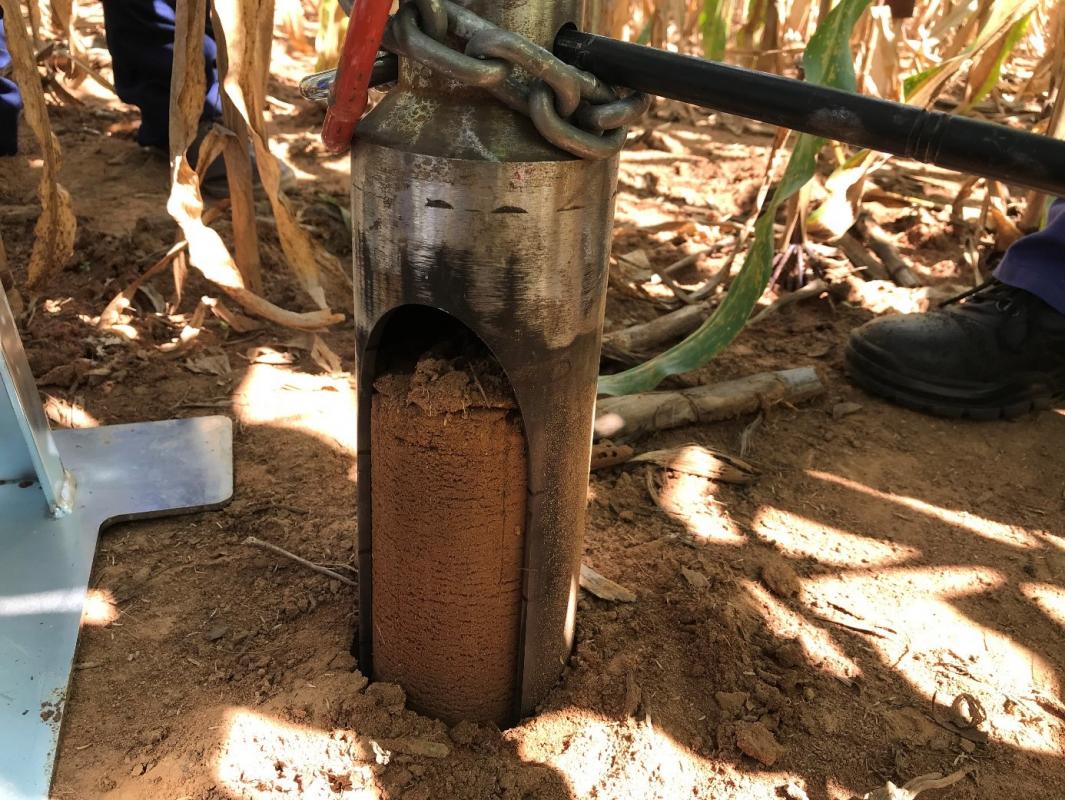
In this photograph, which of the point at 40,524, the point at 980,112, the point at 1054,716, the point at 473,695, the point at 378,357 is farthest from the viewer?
the point at 980,112

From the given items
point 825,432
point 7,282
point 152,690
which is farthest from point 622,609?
point 7,282

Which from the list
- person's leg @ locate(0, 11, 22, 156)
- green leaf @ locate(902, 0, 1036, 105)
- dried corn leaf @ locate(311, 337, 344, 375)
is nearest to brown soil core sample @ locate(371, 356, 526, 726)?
dried corn leaf @ locate(311, 337, 344, 375)

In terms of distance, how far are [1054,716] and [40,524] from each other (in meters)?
1.92

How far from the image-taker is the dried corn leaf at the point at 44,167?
194cm

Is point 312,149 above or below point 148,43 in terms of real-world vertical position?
below

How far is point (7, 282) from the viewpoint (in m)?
2.50

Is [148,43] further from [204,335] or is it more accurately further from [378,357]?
[378,357]

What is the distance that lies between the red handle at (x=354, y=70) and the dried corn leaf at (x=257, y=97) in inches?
23.1

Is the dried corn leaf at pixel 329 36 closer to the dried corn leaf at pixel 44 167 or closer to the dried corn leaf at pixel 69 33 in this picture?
the dried corn leaf at pixel 69 33

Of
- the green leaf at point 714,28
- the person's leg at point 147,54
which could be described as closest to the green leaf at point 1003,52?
the green leaf at point 714,28

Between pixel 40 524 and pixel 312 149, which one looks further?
pixel 312 149

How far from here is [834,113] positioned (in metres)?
0.92

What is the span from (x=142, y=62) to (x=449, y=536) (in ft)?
9.49

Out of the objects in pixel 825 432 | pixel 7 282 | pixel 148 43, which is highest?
pixel 148 43
